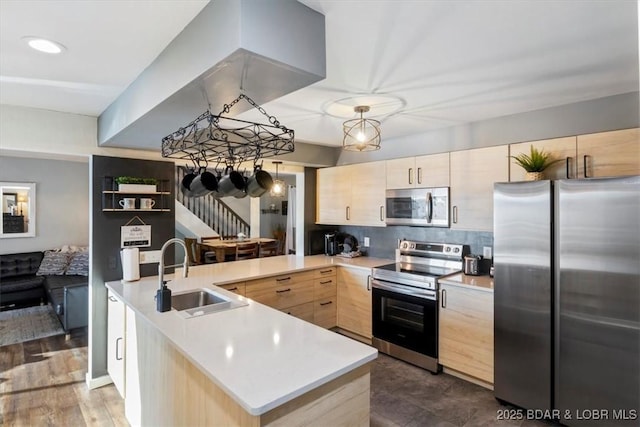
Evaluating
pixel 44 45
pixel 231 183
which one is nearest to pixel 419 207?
pixel 231 183

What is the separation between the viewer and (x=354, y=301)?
3.83 metres

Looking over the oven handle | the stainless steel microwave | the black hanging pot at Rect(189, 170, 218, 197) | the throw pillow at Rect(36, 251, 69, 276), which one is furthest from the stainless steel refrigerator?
the throw pillow at Rect(36, 251, 69, 276)

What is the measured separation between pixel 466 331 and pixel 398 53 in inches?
92.0

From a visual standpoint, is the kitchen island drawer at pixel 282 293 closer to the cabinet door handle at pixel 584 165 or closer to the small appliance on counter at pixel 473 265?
the small appliance on counter at pixel 473 265

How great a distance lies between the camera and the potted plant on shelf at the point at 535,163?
8.59 ft

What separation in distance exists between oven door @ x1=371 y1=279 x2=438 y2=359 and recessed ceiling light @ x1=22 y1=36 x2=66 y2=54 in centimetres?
306

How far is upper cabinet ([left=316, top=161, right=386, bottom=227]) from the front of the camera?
391 centimetres

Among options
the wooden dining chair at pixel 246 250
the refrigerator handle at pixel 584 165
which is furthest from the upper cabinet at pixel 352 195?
the wooden dining chair at pixel 246 250

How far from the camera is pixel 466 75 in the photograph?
214 cm

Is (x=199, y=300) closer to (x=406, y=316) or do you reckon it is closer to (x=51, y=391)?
(x=51, y=391)

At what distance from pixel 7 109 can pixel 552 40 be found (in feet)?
12.0

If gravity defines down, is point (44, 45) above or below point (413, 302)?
above

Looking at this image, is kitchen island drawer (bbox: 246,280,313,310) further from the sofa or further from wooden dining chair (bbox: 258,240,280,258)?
wooden dining chair (bbox: 258,240,280,258)

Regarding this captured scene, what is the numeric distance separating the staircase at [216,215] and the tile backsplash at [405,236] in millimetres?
4524
